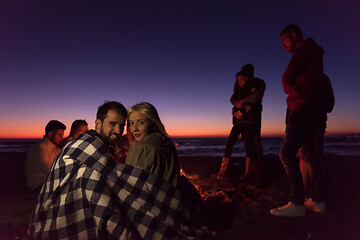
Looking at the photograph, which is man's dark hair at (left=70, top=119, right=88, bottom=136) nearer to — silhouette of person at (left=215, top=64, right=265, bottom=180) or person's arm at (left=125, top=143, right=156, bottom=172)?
person's arm at (left=125, top=143, right=156, bottom=172)

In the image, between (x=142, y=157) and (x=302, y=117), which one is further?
(x=302, y=117)

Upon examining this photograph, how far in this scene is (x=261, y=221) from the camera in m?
2.77

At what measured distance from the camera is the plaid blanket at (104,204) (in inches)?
67.6

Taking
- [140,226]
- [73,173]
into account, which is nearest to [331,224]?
[140,226]

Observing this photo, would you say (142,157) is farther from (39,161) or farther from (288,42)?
(39,161)

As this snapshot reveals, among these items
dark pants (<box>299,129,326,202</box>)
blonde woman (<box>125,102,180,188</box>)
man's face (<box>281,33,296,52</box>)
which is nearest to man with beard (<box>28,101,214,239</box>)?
blonde woman (<box>125,102,180,188</box>)

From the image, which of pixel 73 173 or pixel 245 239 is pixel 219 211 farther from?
pixel 73 173

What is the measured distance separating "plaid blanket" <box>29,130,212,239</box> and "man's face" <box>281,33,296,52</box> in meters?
2.45

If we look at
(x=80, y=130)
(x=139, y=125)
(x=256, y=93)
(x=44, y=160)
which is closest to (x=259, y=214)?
(x=139, y=125)

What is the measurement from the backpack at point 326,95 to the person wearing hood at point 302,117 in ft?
0.10

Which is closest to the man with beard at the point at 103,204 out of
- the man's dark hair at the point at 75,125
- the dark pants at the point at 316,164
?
the dark pants at the point at 316,164

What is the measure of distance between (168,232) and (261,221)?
154 centimetres

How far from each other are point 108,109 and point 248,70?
136 inches

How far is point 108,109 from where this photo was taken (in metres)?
2.50
